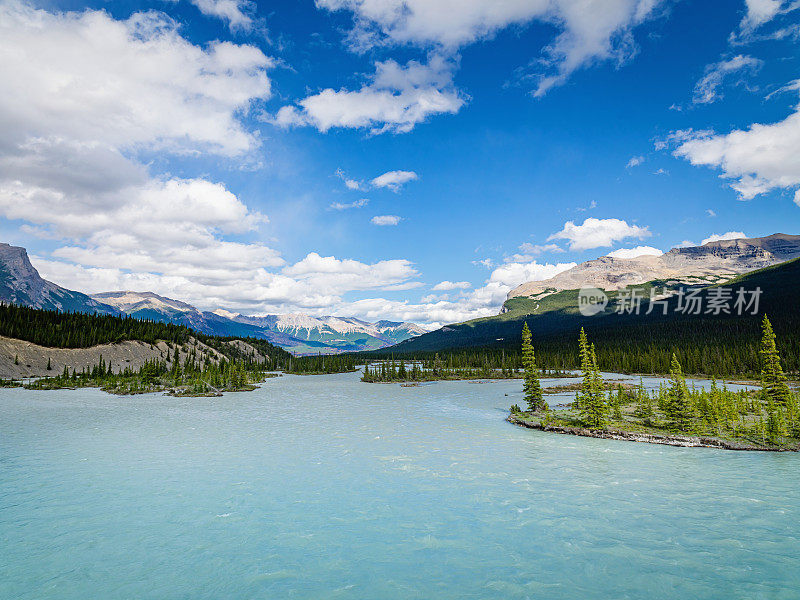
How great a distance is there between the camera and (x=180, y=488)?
29016 mm

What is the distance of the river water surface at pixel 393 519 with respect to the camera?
16.8 m

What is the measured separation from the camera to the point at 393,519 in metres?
23.6

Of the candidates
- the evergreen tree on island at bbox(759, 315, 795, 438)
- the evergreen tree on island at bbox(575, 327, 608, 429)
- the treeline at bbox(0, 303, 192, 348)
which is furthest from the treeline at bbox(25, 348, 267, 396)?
the evergreen tree on island at bbox(759, 315, 795, 438)

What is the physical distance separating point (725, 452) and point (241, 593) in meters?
44.2

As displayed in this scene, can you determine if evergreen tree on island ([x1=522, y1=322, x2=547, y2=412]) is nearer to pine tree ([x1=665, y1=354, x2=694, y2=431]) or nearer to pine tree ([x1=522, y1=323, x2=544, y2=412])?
pine tree ([x1=522, y1=323, x2=544, y2=412])

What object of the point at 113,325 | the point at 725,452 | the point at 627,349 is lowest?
the point at 725,452

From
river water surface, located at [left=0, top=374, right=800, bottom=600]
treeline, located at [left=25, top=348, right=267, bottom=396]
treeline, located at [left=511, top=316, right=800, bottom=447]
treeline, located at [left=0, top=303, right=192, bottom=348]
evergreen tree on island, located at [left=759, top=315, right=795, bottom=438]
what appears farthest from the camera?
treeline, located at [left=0, top=303, right=192, bottom=348]

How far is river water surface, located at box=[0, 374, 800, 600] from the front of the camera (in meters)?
16.8

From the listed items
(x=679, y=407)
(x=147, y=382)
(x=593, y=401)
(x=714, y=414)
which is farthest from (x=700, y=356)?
(x=147, y=382)

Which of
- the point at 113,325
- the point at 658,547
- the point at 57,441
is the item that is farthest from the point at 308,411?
the point at 113,325

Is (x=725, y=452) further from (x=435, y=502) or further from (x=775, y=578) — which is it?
(x=435, y=502)

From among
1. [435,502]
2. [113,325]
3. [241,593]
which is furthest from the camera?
[113,325]

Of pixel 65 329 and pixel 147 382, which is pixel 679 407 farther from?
pixel 65 329

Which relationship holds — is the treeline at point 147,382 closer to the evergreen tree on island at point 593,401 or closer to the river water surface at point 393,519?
the river water surface at point 393,519
